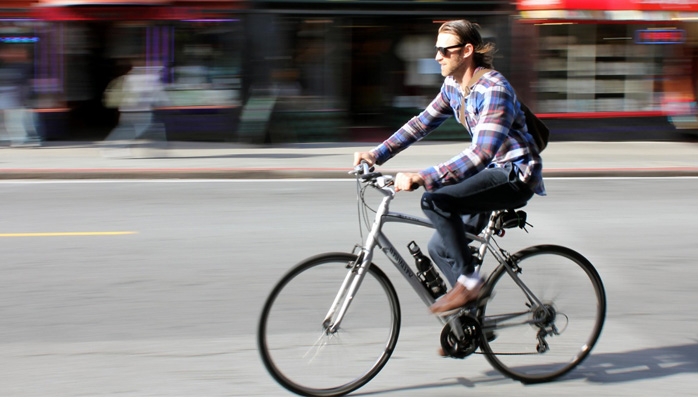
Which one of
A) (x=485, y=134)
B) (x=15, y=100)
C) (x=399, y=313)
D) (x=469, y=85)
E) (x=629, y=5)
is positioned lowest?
(x=399, y=313)

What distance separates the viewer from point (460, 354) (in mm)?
4352

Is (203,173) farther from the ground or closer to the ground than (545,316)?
closer to the ground

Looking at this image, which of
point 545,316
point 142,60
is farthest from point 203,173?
point 545,316

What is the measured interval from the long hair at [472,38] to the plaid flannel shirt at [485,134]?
91 mm

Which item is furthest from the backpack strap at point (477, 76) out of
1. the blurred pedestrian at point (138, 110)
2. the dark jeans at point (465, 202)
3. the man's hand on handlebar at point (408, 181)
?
the blurred pedestrian at point (138, 110)

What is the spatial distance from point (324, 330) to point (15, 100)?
12.4m

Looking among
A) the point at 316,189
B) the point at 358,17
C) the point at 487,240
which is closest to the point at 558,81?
the point at 358,17

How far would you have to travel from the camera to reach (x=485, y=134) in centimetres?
399

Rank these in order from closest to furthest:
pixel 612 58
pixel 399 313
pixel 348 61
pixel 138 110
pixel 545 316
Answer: pixel 399 313, pixel 545 316, pixel 138 110, pixel 348 61, pixel 612 58

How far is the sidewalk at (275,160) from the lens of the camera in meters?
12.3

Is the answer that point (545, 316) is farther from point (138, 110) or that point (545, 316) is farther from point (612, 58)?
point (612, 58)

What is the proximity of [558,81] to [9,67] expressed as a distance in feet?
32.2

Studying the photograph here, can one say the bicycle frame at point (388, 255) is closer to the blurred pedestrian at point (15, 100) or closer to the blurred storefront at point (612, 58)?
the blurred pedestrian at point (15, 100)

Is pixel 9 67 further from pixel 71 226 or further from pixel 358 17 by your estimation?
pixel 71 226
